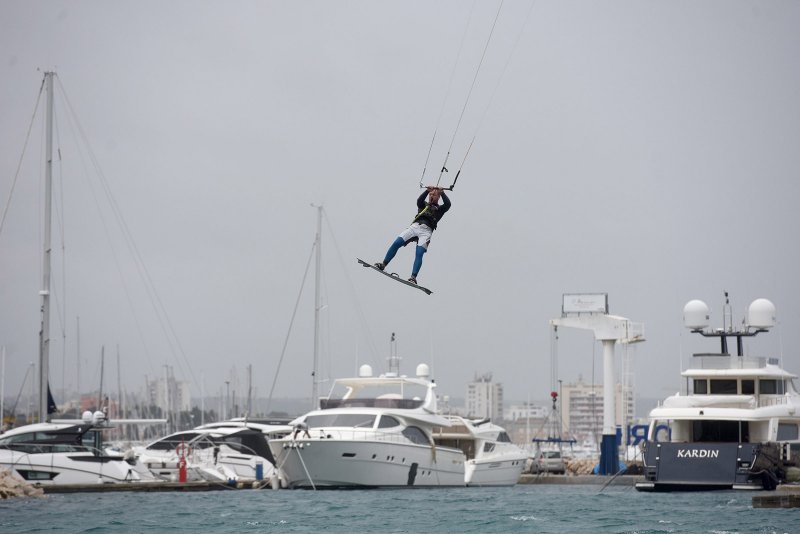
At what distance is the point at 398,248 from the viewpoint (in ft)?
92.8

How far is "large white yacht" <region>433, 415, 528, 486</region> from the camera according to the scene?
61.0 m

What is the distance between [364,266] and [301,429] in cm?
2475

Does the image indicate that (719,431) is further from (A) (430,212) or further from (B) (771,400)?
(A) (430,212)

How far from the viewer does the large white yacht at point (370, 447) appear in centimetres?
5141

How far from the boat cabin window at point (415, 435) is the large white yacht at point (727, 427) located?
1058 centimetres

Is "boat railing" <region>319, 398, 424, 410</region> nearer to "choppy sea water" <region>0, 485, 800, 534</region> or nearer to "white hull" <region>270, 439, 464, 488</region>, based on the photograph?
"white hull" <region>270, 439, 464, 488</region>

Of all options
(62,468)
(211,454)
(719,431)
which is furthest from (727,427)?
(62,468)

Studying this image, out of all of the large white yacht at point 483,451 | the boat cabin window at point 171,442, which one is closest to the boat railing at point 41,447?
the boat cabin window at point 171,442

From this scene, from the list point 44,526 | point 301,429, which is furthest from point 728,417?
point 44,526

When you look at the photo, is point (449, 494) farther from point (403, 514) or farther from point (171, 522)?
point (171, 522)

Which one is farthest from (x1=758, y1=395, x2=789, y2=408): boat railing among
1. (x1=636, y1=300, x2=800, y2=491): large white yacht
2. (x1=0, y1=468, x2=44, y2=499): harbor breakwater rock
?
(x1=0, y1=468, x2=44, y2=499): harbor breakwater rock

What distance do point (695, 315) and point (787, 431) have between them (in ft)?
22.1

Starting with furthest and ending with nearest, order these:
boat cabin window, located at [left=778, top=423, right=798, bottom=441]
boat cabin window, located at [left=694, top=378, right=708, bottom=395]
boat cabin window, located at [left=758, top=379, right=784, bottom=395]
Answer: boat cabin window, located at [left=694, top=378, right=708, bottom=395]
boat cabin window, located at [left=758, top=379, right=784, bottom=395]
boat cabin window, located at [left=778, top=423, right=798, bottom=441]

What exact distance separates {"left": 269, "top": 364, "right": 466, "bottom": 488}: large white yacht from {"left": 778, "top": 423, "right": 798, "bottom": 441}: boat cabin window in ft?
48.2
